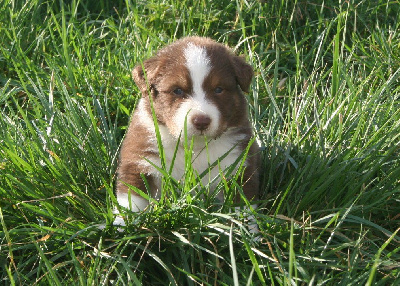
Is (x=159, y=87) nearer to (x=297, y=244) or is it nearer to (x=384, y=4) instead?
(x=297, y=244)

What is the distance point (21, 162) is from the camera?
15.1ft

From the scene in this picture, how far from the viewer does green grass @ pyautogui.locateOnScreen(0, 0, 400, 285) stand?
4082 millimetres

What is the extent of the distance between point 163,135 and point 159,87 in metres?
0.33

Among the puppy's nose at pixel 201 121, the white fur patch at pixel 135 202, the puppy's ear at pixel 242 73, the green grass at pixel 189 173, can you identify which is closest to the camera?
the green grass at pixel 189 173

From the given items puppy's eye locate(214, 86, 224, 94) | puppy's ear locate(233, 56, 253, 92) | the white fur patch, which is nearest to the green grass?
the white fur patch

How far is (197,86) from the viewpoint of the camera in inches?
179

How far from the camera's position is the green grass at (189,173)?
161 inches

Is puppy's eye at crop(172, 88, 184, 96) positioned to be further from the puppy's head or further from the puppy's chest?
the puppy's chest

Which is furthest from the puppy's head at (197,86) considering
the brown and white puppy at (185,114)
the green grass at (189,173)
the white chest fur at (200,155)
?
the green grass at (189,173)

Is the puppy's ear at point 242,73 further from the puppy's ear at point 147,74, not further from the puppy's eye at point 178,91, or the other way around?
the puppy's ear at point 147,74

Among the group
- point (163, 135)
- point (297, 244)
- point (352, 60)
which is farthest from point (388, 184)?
point (352, 60)

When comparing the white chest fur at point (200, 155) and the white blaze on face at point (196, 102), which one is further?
the white chest fur at point (200, 155)

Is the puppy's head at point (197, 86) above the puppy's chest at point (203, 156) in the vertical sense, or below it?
above

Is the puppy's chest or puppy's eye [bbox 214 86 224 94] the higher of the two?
puppy's eye [bbox 214 86 224 94]
